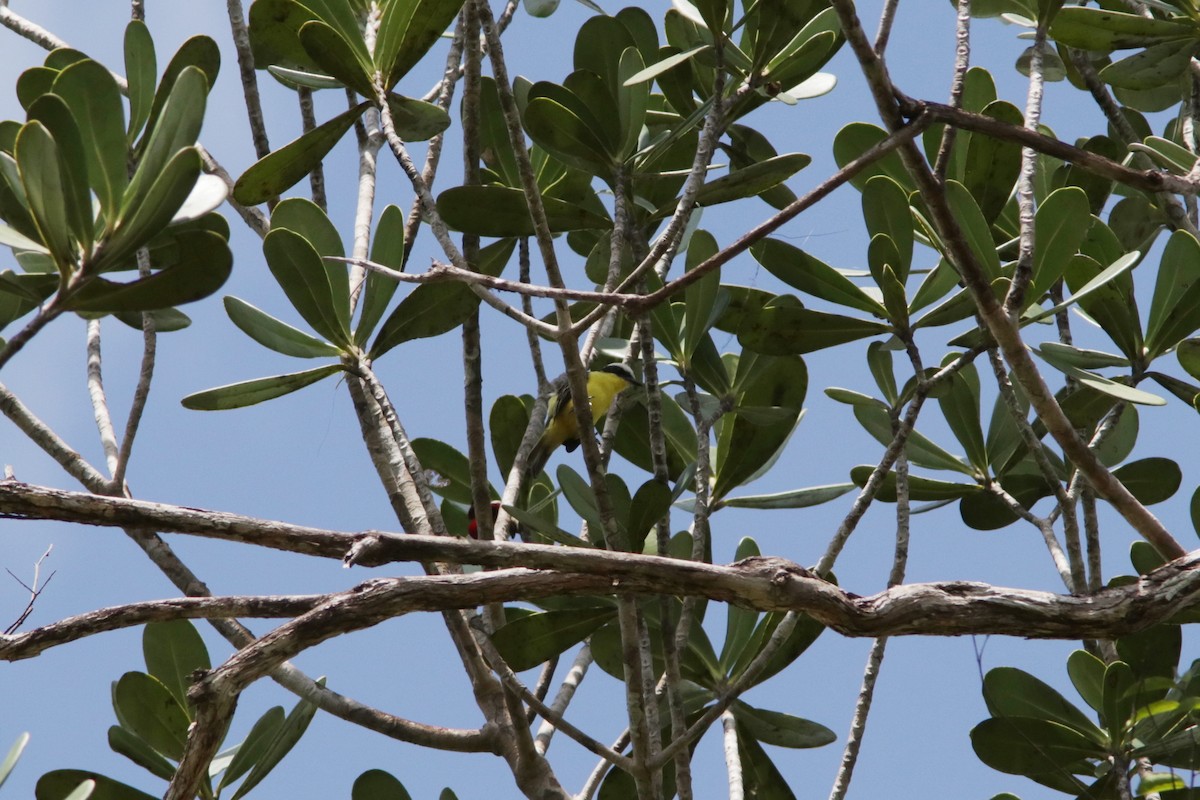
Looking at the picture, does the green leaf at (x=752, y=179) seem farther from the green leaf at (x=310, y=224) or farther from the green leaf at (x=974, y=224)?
the green leaf at (x=310, y=224)

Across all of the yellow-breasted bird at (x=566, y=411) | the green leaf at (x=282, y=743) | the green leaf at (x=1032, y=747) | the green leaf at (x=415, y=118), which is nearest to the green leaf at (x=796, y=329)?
the green leaf at (x=415, y=118)

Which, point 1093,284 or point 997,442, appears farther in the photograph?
point 997,442

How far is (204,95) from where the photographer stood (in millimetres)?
1799

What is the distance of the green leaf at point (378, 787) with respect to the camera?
297 centimetres

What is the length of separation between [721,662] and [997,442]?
107cm

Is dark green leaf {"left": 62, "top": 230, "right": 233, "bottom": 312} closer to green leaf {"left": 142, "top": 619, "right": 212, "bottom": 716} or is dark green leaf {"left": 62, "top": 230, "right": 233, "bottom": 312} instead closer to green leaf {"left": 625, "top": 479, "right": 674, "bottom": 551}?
green leaf {"left": 625, "top": 479, "right": 674, "bottom": 551}

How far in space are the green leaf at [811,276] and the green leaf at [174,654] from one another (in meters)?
1.76

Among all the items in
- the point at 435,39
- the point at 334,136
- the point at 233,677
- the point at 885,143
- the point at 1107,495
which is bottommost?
the point at 233,677

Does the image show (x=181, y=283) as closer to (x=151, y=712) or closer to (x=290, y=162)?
(x=290, y=162)

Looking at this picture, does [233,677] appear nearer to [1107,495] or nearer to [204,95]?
[204,95]

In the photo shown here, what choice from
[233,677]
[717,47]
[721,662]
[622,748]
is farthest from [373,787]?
[717,47]

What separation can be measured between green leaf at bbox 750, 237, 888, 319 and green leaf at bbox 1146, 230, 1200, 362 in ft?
2.24

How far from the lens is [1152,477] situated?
10.7 ft

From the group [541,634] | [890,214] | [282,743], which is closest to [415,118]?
[890,214]
